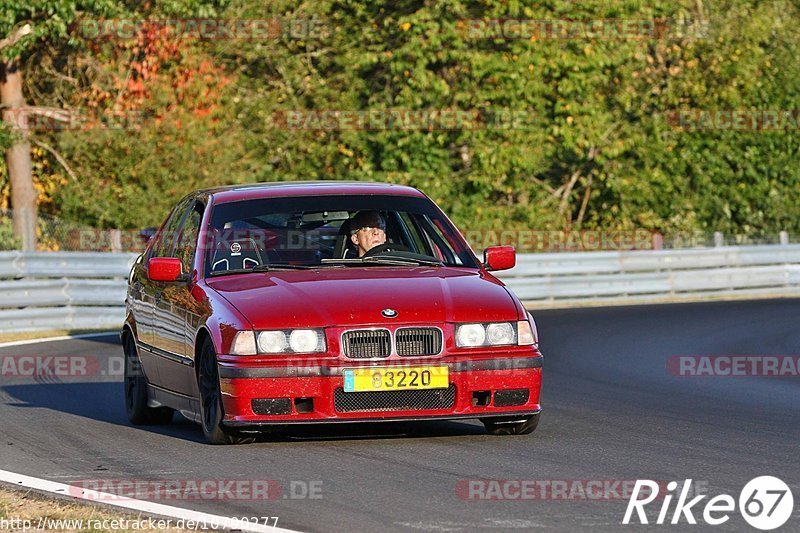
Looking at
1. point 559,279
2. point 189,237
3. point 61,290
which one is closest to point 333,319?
point 189,237

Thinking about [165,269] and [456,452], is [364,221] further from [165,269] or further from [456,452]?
[456,452]

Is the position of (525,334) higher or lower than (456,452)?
higher

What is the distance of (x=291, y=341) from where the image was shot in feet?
29.2

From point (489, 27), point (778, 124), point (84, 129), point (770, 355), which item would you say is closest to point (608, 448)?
point (770, 355)

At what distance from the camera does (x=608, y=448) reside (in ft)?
29.3

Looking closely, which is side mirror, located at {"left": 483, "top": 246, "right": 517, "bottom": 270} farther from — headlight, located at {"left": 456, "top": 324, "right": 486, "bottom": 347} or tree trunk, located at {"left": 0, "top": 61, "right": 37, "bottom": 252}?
tree trunk, located at {"left": 0, "top": 61, "right": 37, "bottom": 252}

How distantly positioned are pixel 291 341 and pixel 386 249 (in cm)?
151

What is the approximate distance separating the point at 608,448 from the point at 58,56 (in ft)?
83.5

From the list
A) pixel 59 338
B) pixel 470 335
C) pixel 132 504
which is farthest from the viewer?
pixel 59 338

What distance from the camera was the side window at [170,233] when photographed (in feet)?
36.8

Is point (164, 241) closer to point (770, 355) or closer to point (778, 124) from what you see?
point (770, 355)

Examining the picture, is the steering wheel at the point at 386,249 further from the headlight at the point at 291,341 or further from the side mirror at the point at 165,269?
the headlight at the point at 291,341

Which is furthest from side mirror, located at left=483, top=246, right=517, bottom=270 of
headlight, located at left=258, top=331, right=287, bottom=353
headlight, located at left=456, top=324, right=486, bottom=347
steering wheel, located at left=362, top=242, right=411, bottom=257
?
headlight, located at left=258, top=331, right=287, bottom=353

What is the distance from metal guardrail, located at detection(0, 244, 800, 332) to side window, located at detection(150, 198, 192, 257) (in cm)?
962
